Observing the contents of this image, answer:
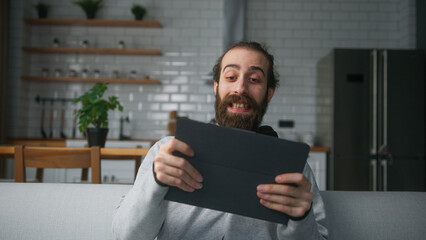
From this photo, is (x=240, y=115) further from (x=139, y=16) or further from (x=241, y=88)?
(x=139, y=16)

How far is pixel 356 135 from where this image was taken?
11.3 feet

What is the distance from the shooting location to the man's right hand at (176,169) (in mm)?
749

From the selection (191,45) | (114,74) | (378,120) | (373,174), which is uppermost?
(191,45)

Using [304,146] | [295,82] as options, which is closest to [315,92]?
[295,82]

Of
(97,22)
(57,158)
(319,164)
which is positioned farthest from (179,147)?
(97,22)

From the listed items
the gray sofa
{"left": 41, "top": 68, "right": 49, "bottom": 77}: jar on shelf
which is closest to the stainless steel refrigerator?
the gray sofa

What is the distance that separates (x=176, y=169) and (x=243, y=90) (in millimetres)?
479

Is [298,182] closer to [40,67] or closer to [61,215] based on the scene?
[61,215]

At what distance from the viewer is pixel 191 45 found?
14.1 ft

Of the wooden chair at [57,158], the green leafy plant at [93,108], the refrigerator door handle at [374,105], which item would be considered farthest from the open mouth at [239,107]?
the refrigerator door handle at [374,105]

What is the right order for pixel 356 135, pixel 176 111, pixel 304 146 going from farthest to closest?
pixel 176 111, pixel 356 135, pixel 304 146

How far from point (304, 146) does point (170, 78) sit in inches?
144

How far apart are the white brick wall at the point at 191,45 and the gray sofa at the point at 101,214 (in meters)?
3.03

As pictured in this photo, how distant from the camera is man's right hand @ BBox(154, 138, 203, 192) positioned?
75 centimetres
